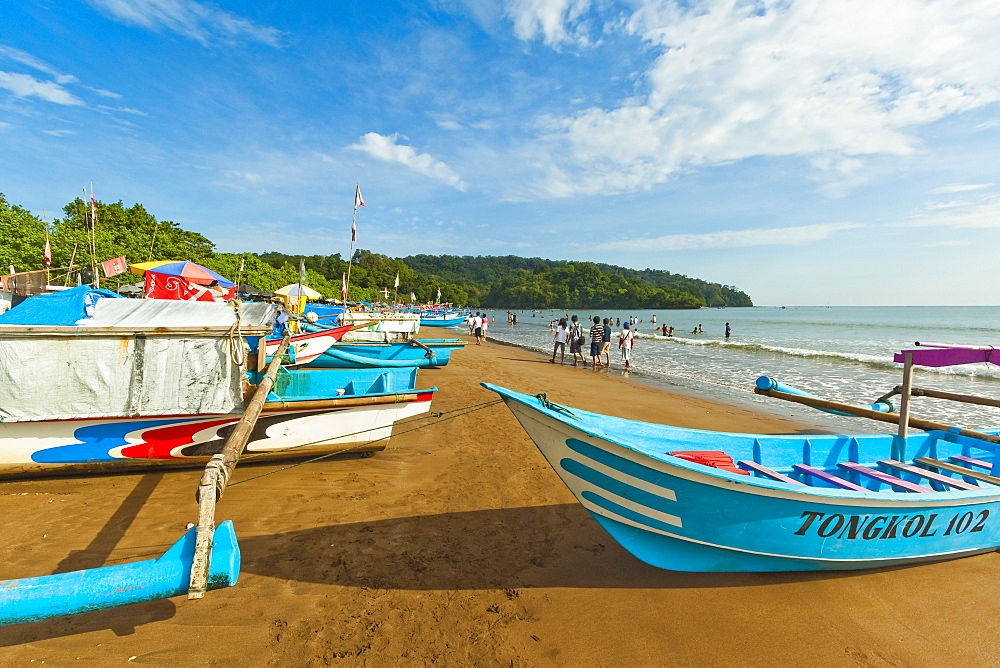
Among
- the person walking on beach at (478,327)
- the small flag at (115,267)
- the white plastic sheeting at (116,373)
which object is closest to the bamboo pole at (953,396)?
the white plastic sheeting at (116,373)

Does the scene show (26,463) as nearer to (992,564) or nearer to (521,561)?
(521,561)

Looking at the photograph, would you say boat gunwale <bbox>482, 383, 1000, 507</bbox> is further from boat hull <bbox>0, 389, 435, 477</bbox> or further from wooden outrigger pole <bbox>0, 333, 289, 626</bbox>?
boat hull <bbox>0, 389, 435, 477</bbox>

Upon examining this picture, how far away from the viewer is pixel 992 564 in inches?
179

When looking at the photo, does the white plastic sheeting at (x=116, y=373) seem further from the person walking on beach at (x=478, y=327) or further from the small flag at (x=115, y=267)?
the person walking on beach at (x=478, y=327)

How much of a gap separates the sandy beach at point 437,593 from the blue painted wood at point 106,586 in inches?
39.1

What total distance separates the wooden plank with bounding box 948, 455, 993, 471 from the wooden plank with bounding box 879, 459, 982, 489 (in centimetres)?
78

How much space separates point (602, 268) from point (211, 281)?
179 m

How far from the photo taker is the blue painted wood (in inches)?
88.1

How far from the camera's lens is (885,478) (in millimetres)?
4762

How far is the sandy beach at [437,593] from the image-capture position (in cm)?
317

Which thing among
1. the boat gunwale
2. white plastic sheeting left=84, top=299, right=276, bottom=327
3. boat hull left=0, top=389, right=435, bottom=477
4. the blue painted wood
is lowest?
boat hull left=0, top=389, right=435, bottom=477

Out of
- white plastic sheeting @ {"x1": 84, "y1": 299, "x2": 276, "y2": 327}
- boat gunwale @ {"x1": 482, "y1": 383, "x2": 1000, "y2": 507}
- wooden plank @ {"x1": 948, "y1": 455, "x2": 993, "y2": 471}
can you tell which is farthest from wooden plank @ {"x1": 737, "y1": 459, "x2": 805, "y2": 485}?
white plastic sheeting @ {"x1": 84, "y1": 299, "x2": 276, "y2": 327}

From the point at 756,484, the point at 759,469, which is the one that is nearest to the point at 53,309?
the point at 756,484

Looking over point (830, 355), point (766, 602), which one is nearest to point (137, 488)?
point (766, 602)
